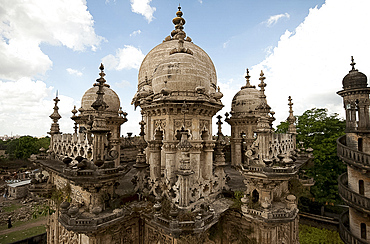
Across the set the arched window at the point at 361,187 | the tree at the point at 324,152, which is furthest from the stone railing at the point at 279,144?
the tree at the point at 324,152

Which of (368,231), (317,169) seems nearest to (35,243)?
(368,231)

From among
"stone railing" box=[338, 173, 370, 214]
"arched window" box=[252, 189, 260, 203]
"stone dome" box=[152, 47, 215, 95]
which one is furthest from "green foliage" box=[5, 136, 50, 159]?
"stone railing" box=[338, 173, 370, 214]

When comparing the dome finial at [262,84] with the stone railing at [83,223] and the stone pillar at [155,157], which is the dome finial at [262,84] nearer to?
the stone pillar at [155,157]

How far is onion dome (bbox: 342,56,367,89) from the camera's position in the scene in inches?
651

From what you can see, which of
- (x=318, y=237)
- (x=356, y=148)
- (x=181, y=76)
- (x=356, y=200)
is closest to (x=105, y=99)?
(x=181, y=76)

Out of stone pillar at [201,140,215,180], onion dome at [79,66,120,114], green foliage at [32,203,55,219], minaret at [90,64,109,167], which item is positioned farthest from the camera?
onion dome at [79,66,120,114]

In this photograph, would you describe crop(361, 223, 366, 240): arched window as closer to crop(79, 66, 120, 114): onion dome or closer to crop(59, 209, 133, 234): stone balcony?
crop(59, 209, 133, 234): stone balcony

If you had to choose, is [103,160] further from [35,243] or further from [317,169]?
[317,169]

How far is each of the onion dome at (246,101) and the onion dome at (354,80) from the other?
7.82m

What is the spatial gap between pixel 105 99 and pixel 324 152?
91.8ft

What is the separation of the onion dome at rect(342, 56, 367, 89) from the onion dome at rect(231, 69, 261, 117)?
782 centimetres

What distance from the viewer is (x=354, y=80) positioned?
16.7m

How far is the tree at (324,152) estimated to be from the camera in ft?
78.7

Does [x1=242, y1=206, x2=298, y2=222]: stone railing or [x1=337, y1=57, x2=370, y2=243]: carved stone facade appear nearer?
[x1=242, y1=206, x2=298, y2=222]: stone railing
